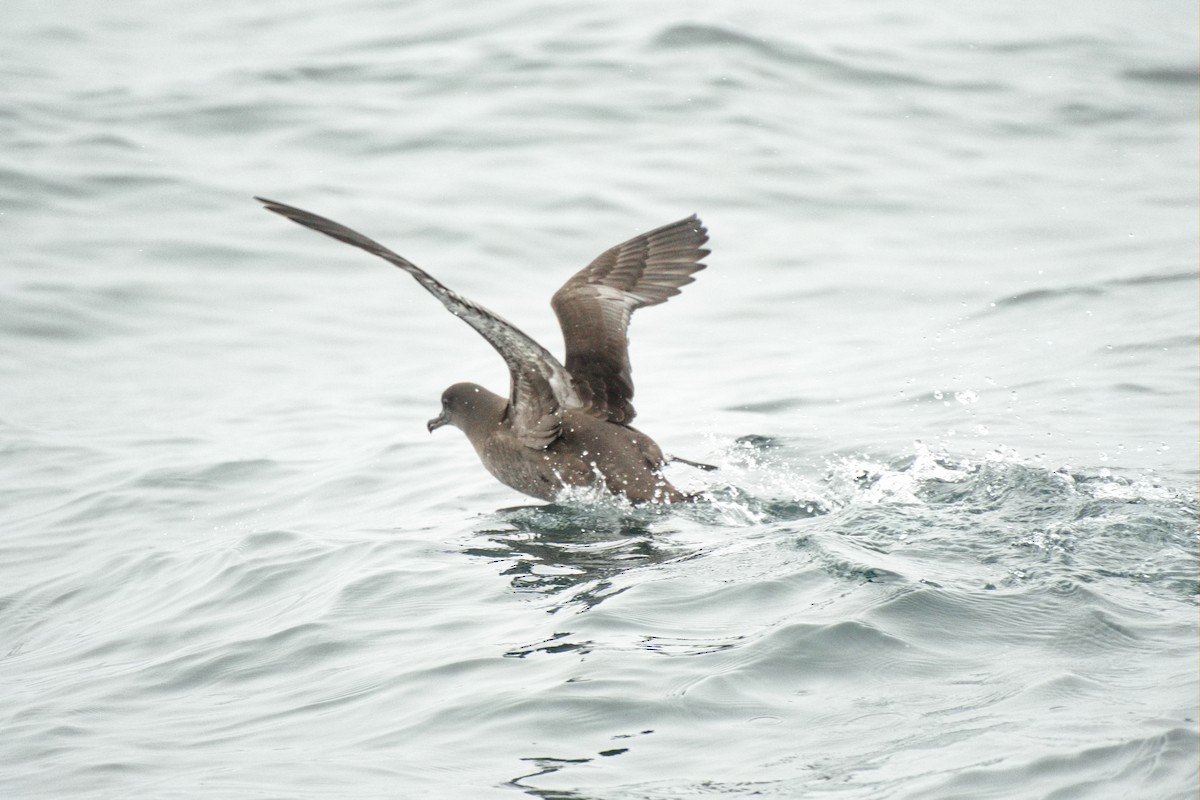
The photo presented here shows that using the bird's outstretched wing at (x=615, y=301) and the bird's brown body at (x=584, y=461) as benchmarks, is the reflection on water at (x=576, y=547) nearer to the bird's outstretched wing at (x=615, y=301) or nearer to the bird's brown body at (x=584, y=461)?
the bird's brown body at (x=584, y=461)

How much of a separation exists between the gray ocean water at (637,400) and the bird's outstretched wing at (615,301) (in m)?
0.64

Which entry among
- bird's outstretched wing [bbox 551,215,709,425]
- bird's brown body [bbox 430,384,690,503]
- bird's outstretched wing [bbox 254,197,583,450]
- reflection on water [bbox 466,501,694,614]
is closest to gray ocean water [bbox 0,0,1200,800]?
reflection on water [bbox 466,501,694,614]

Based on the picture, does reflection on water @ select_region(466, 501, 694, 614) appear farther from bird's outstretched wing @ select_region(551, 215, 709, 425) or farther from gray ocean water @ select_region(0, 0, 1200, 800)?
bird's outstretched wing @ select_region(551, 215, 709, 425)

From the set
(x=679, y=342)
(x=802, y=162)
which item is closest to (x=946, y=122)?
(x=802, y=162)

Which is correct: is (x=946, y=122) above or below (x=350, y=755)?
above

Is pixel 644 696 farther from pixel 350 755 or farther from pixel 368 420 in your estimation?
pixel 368 420

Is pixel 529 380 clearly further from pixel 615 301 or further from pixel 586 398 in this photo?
pixel 615 301

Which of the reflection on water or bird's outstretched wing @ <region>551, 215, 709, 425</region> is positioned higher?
bird's outstretched wing @ <region>551, 215, 709, 425</region>

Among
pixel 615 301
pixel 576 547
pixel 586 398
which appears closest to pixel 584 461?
pixel 586 398

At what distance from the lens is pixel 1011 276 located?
12.4m

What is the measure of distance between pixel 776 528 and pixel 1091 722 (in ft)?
8.79

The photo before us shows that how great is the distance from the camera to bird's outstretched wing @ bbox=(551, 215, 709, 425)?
7879mm

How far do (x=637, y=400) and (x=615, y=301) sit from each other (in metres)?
2.15

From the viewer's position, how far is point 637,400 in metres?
10.2
